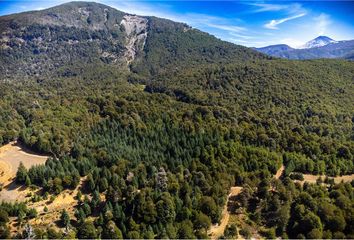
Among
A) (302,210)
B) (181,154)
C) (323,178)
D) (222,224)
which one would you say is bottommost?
(222,224)

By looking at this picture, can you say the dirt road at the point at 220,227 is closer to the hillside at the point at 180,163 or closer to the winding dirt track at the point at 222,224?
the winding dirt track at the point at 222,224

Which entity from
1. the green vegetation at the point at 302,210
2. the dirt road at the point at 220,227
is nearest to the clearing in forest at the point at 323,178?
the green vegetation at the point at 302,210

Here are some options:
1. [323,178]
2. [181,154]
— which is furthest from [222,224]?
[323,178]

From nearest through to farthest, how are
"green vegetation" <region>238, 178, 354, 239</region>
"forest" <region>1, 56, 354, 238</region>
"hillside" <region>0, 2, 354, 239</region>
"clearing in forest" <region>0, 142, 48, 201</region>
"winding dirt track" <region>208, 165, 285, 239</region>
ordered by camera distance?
"green vegetation" <region>238, 178, 354, 239</region>, "hillside" <region>0, 2, 354, 239</region>, "winding dirt track" <region>208, 165, 285, 239</region>, "forest" <region>1, 56, 354, 238</region>, "clearing in forest" <region>0, 142, 48, 201</region>

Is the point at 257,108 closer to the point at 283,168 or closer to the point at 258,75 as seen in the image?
the point at 258,75

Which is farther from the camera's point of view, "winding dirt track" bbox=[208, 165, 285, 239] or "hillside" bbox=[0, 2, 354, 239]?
"winding dirt track" bbox=[208, 165, 285, 239]

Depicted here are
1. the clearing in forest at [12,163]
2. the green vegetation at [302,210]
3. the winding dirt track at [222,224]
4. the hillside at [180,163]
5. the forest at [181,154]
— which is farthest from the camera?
the clearing in forest at [12,163]

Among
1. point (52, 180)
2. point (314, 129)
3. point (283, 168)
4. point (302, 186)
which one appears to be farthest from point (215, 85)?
point (52, 180)

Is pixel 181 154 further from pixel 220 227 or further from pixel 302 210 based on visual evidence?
pixel 302 210

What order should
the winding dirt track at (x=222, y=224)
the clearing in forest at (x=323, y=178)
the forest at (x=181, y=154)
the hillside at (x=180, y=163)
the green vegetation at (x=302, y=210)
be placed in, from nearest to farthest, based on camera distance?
the green vegetation at (x=302, y=210) → the hillside at (x=180, y=163) → the winding dirt track at (x=222, y=224) → the forest at (x=181, y=154) → the clearing in forest at (x=323, y=178)

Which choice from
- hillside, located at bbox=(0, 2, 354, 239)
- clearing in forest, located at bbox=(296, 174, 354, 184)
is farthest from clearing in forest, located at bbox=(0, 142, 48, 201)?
clearing in forest, located at bbox=(296, 174, 354, 184)

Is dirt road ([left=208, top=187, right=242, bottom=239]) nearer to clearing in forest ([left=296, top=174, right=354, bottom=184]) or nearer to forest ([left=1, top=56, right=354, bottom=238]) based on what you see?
forest ([left=1, top=56, right=354, bottom=238])
